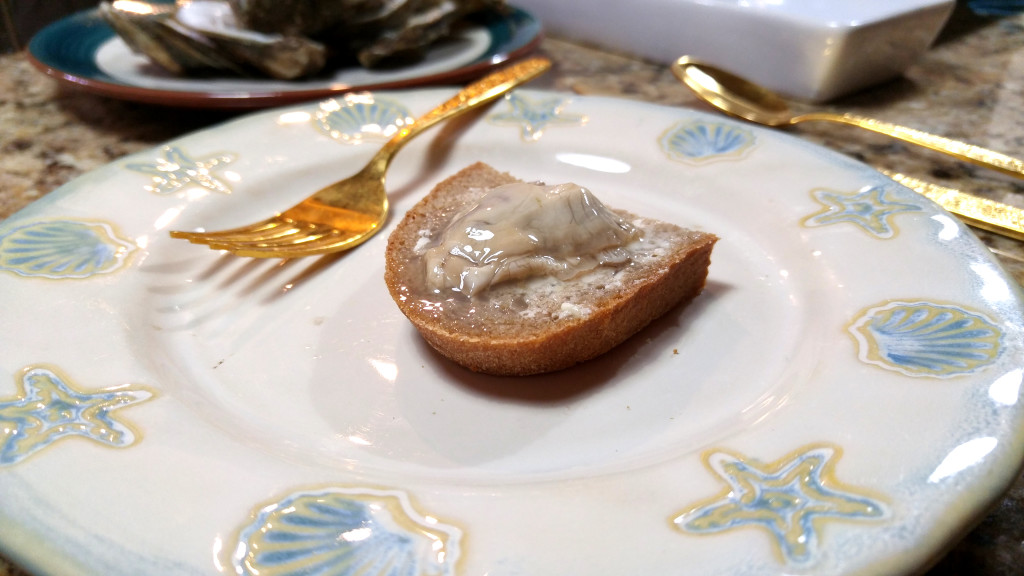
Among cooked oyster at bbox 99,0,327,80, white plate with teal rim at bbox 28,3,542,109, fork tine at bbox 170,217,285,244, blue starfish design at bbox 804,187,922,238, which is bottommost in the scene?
fork tine at bbox 170,217,285,244

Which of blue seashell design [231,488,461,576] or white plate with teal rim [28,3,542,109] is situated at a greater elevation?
white plate with teal rim [28,3,542,109]

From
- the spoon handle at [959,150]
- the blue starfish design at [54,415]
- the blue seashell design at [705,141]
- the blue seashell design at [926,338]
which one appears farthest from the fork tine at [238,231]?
the spoon handle at [959,150]

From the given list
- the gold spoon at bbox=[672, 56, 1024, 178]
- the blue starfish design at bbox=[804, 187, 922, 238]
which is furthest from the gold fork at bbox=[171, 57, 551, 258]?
the blue starfish design at bbox=[804, 187, 922, 238]

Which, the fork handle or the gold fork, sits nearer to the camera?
the gold fork

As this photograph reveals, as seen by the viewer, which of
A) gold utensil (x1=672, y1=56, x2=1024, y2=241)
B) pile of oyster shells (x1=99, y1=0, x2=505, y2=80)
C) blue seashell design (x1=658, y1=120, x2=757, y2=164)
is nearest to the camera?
gold utensil (x1=672, y1=56, x2=1024, y2=241)

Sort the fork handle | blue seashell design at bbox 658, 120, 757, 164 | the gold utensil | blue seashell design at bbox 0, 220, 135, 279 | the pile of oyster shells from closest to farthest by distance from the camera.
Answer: blue seashell design at bbox 0, 220, 135, 279, the gold utensil, blue seashell design at bbox 658, 120, 757, 164, the fork handle, the pile of oyster shells

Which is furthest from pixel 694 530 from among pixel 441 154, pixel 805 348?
pixel 441 154

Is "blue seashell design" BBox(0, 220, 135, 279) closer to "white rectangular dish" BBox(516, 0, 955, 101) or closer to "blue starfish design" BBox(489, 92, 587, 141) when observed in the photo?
"blue starfish design" BBox(489, 92, 587, 141)

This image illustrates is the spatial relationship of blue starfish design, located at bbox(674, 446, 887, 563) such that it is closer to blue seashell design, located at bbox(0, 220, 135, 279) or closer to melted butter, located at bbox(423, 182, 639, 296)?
melted butter, located at bbox(423, 182, 639, 296)
